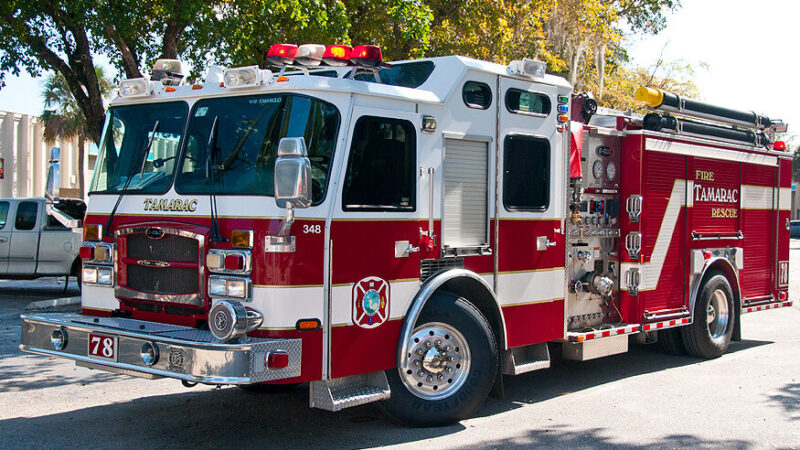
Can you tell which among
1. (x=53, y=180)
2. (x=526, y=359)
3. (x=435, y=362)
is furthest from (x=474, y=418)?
(x=53, y=180)

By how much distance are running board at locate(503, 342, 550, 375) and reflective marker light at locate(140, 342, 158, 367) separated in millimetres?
3078

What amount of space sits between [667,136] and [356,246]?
4396mm

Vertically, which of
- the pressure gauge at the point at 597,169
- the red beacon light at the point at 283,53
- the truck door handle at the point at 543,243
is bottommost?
the truck door handle at the point at 543,243

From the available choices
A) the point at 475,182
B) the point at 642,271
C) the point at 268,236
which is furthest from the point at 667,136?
the point at 268,236

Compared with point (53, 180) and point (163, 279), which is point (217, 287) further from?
point (53, 180)

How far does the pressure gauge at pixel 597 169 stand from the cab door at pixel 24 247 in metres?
10.5

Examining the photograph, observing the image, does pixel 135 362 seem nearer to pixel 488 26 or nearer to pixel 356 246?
pixel 356 246

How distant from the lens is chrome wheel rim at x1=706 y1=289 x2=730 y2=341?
9406 millimetres

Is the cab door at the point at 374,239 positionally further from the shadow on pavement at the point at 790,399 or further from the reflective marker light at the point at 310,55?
the shadow on pavement at the point at 790,399

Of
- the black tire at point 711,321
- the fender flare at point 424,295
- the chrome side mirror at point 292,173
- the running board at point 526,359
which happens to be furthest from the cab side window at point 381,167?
the black tire at point 711,321

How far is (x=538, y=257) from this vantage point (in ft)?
23.0

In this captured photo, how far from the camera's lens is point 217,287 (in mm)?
5391

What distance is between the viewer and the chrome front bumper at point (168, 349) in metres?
4.95

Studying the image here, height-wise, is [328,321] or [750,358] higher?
[328,321]
